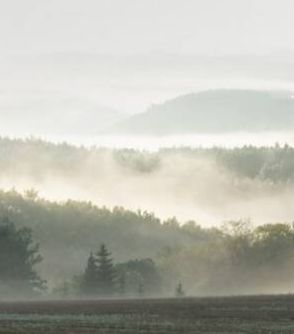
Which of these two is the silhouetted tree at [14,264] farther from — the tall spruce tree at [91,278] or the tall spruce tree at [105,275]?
the tall spruce tree at [105,275]

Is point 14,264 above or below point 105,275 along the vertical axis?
above

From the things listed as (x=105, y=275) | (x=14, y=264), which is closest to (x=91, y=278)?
(x=105, y=275)

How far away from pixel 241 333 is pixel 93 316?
24.3 m

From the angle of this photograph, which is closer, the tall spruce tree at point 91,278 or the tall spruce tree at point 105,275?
the tall spruce tree at point 105,275

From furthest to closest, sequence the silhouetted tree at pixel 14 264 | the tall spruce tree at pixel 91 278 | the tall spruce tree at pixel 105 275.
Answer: the silhouetted tree at pixel 14 264 → the tall spruce tree at pixel 91 278 → the tall spruce tree at pixel 105 275

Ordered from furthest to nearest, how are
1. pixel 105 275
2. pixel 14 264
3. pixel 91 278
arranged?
1. pixel 14 264
2. pixel 91 278
3. pixel 105 275

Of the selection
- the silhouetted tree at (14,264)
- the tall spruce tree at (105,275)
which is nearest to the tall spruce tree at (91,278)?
the tall spruce tree at (105,275)

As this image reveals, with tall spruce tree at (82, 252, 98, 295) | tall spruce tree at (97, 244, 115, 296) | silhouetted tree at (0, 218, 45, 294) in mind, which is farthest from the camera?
silhouetted tree at (0, 218, 45, 294)

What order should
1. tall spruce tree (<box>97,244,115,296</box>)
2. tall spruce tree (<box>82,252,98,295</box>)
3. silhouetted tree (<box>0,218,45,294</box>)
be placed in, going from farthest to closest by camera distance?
1. silhouetted tree (<box>0,218,45,294</box>)
2. tall spruce tree (<box>82,252,98,295</box>)
3. tall spruce tree (<box>97,244,115,296</box>)

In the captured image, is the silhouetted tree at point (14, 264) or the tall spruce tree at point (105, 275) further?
the silhouetted tree at point (14, 264)

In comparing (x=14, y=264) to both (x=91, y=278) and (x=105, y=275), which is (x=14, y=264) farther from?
(x=105, y=275)

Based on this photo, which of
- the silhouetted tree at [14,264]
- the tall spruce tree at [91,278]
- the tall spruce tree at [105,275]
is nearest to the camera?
the tall spruce tree at [105,275]

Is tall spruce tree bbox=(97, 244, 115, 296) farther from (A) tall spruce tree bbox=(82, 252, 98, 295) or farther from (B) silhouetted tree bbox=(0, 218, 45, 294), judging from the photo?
(B) silhouetted tree bbox=(0, 218, 45, 294)

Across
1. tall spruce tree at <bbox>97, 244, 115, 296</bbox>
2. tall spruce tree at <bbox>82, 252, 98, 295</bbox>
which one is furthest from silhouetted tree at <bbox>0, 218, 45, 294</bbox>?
tall spruce tree at <bbox>97, 244, 115, 296</bbox>
